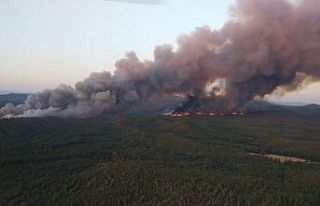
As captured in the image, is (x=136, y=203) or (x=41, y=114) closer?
(x=136, y=203)

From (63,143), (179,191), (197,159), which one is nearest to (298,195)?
(179,191)

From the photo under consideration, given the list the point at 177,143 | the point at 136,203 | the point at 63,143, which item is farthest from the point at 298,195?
the point at 63,143

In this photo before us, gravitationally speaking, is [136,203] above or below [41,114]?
below

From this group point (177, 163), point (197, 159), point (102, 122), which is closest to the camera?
point (177, 163)

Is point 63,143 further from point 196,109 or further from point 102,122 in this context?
point 196,109

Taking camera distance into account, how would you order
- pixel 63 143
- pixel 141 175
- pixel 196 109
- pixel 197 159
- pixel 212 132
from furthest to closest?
pixel 196 109 < pixel 212 132 < pixel 63 143 < pixel 197 159 < pixel 141 175

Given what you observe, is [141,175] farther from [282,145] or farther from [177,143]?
[282,145]
